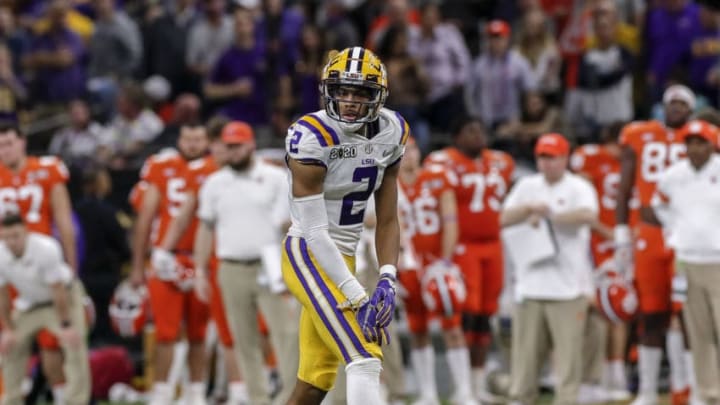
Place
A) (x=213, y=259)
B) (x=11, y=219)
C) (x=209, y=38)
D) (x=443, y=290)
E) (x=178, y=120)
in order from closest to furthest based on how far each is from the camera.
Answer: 1. (x=11, y=219)
2. (x=443, y=290)
3. (x=213, y=259)
4. (x=178, y=120)
5. (x=209, y=38)

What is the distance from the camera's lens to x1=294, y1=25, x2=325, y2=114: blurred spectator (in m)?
14.4

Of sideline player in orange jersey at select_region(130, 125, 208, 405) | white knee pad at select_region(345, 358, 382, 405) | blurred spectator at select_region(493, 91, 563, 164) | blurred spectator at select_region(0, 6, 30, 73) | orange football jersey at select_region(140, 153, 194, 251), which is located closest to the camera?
white knee pad at select_region(345, 358, 382, 405)

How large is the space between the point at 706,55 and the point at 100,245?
573cm

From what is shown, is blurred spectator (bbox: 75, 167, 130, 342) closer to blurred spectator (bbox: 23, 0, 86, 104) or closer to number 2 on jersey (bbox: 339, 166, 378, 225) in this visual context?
blurred spectator (bbox: 23, 0, 86, 104)

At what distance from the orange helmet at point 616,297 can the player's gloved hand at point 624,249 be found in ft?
0.28

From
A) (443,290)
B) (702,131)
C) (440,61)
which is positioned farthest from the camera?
(440,61)

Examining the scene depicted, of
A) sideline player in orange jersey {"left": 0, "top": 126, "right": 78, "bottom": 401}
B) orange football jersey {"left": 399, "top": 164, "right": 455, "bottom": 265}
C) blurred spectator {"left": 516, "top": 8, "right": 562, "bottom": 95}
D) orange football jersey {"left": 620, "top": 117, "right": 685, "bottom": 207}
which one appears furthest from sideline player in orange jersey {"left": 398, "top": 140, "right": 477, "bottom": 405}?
blurred spectator {"left": 516, "top": 8, "right": 562, "bottom": 95}

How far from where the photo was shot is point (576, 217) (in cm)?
980

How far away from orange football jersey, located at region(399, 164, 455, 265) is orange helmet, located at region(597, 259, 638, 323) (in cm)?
131

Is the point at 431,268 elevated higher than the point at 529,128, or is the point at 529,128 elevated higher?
the point at 529,128

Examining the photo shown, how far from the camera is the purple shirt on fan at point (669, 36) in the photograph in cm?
1403

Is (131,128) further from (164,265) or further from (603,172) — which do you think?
(603,172)

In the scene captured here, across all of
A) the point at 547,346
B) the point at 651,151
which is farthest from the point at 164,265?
the point at 651,151

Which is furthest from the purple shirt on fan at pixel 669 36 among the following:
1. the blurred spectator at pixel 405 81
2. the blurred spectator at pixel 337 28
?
the blurred spectator at pixel 337 28
